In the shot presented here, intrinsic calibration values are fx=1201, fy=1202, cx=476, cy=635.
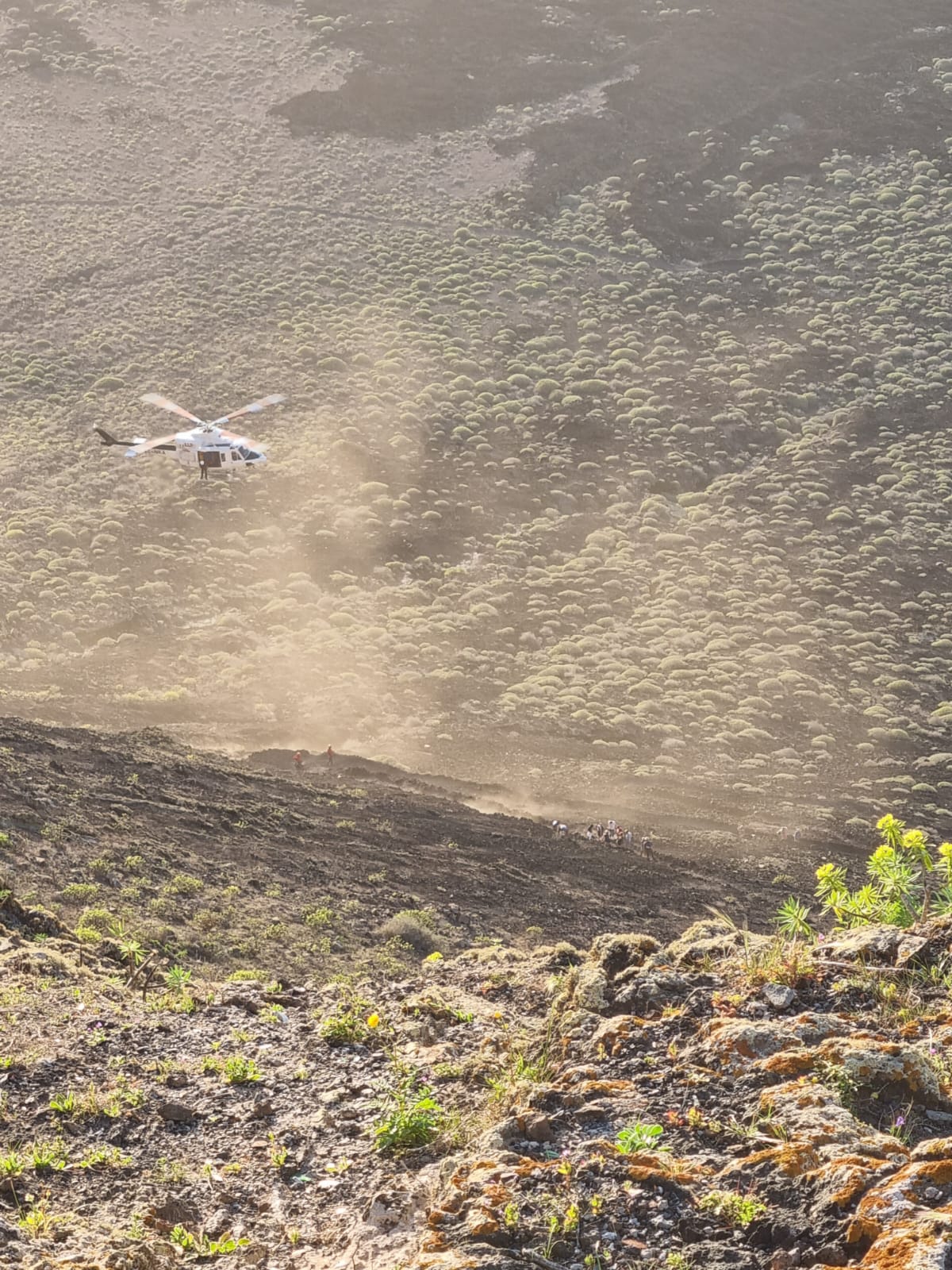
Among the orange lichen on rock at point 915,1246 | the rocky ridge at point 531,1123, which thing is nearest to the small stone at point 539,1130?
the rocky ridge at point 531,1123

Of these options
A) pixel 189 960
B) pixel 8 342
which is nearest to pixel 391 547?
pixel 8 342

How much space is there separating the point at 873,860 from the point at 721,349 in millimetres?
55218

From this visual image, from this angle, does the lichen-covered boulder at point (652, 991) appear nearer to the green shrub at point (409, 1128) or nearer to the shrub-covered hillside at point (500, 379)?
the green shrub at point (409, 1128)

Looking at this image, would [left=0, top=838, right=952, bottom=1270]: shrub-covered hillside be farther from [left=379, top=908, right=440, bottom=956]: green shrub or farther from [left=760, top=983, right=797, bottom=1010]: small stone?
[left=379, top=908, right=440, bottom=956]: green shrub

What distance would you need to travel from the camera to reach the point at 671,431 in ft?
184

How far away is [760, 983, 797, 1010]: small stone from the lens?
8.49 metres

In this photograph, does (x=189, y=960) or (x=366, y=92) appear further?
(x=366, y=92)

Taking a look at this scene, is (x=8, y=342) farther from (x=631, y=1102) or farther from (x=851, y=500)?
(x=631, y=1102)

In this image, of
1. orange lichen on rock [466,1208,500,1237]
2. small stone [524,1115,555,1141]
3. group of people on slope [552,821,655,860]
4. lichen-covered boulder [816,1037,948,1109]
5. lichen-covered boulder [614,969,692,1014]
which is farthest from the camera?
group of people on slope [552,821,655,860]

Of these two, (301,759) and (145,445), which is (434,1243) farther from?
(145,445)

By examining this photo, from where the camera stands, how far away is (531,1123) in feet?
25.1

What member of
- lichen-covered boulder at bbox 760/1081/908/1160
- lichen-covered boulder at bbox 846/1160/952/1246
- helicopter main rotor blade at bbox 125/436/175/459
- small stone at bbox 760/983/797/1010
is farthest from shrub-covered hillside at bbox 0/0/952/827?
lichen-covered boulder at bbox 846/1160/952/1246

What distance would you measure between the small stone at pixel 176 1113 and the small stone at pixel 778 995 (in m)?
4.86

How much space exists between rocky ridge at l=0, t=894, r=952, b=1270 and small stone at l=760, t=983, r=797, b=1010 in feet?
0.06
